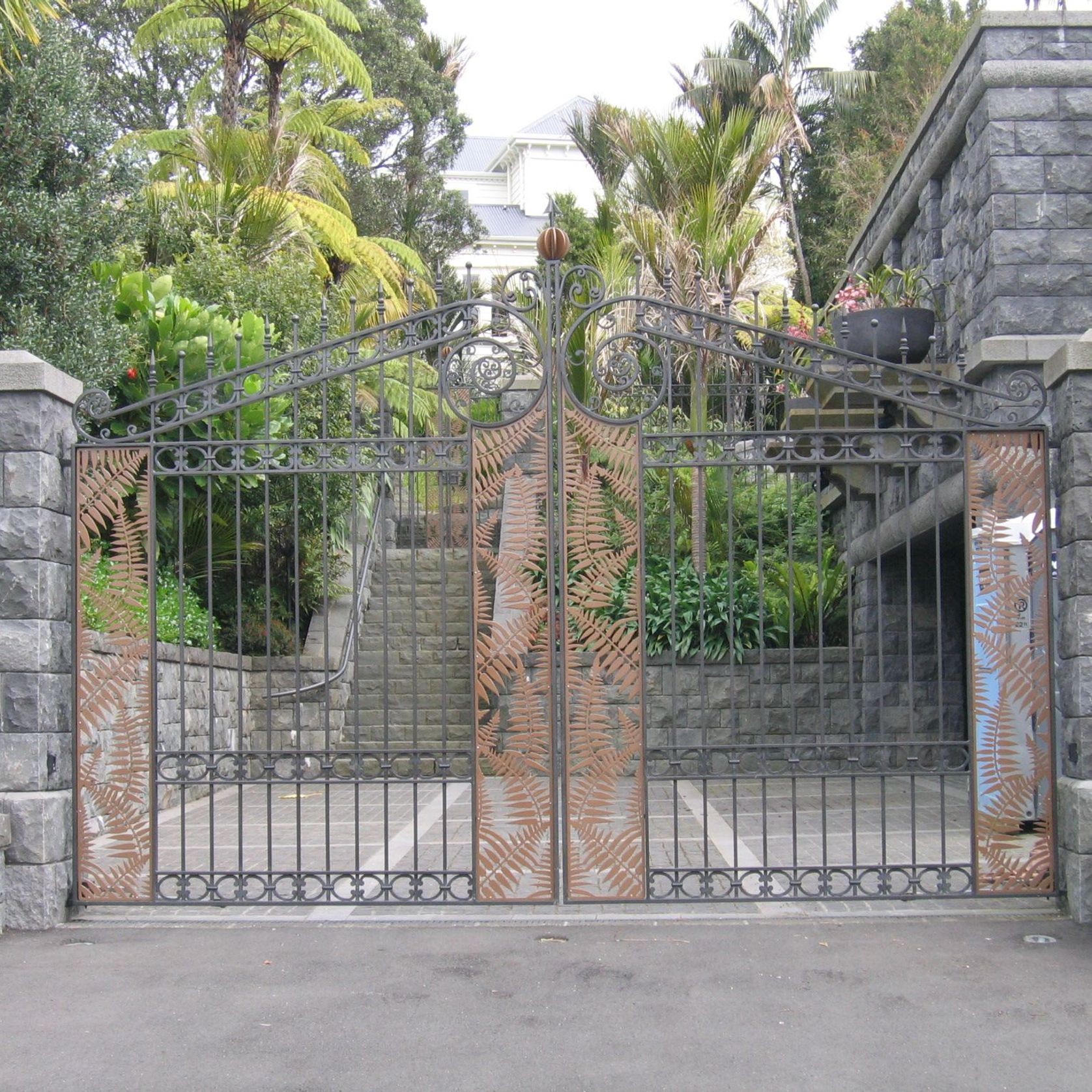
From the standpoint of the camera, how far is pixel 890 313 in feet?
30.3

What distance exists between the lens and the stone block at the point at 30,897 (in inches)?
243

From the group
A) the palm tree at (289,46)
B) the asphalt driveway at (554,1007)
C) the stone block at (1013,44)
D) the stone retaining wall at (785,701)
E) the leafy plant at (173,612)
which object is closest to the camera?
the asphalt driveway at (554,1007)

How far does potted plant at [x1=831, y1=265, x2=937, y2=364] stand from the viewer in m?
9.23

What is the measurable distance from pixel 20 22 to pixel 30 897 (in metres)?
5.99

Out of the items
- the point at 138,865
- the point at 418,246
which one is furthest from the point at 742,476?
the point at 418,246

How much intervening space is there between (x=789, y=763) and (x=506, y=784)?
1.49m

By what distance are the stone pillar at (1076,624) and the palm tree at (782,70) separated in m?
20.7

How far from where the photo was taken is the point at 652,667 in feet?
40.9

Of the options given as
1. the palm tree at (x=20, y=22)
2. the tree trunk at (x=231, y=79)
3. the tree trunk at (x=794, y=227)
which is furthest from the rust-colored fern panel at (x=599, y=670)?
the tree trunk at (x=794, y=227)

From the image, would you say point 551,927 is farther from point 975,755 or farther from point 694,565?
point 694,565

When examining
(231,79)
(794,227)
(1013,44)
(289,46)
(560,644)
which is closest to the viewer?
(560,644)

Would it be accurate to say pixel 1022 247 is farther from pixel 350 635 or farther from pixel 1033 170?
pixel 350 635

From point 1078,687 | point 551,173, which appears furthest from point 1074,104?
point 551,173

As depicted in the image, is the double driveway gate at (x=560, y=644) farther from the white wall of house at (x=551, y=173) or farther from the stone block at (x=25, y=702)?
the white wall of house at (x=551, y=173)
